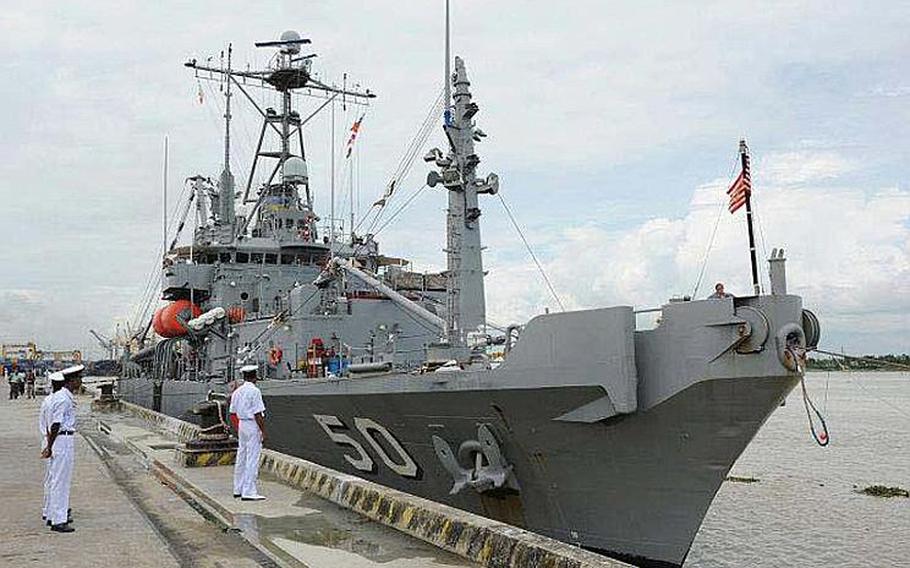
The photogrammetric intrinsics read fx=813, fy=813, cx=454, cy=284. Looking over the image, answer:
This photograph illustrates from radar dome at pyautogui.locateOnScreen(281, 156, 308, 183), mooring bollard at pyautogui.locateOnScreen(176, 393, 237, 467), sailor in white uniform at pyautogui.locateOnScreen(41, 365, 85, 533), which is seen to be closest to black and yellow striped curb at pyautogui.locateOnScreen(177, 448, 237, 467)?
mooring bollard at pyautogui.locateOnScreen(176, 393, 237, 467)

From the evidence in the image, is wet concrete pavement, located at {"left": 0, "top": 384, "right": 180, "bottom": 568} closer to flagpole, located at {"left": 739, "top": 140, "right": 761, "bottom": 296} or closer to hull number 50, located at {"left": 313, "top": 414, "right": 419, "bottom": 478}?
hull number 50, located at {"left": 313, "top": 414, "right": 419, "bottom": 478}

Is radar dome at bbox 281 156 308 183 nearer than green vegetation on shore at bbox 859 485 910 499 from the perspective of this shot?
No

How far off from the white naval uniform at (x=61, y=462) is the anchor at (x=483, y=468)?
174 inches

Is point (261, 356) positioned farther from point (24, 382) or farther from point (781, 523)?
point (24, 382)

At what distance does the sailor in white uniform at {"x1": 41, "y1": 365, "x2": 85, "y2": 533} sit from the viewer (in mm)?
6684

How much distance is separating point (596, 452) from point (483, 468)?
1.46 m

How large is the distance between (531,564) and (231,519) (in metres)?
3.15

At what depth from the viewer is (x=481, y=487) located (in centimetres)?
945

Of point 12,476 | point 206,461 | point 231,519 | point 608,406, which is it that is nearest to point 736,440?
point 608,406

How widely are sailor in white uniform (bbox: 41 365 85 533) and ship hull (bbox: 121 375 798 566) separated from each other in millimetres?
4184

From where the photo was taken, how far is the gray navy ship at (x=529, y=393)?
801cm

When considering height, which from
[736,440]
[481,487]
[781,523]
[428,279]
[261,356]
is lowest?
[781,523]

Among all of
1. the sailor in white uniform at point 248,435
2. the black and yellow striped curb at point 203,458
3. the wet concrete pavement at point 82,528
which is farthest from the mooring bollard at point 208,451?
the sailor in white uniform at point 248,435

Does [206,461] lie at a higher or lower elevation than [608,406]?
lower
